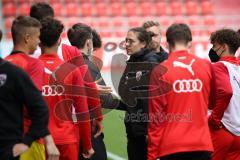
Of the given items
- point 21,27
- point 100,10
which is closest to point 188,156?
point 21,27

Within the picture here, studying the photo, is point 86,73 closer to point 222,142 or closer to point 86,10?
point 222,142

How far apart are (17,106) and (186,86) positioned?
1471 mm

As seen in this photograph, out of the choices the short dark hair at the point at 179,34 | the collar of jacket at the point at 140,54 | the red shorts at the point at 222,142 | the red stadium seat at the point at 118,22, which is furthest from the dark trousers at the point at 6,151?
the red stadium seat at the point at 118,22

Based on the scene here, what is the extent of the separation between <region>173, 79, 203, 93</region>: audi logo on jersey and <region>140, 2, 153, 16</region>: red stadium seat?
1828 cm

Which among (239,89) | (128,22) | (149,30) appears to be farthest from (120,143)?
(128,22)

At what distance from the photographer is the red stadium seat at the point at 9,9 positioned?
21656mm

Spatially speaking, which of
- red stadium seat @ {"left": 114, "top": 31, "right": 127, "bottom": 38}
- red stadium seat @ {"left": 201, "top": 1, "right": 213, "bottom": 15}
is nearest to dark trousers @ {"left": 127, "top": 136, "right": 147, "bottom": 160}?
red stadium seat @ {"left": 114, "top": 31, "right": 127, "bottom": 38}

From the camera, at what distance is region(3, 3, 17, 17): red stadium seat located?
21656 mm

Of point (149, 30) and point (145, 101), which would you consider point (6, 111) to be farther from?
point (149, 30)

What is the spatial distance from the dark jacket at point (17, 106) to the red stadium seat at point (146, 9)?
19017mm

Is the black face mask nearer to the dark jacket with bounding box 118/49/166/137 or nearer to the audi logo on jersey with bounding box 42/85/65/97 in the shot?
the dark jacket with bounding box 118/49/166/137

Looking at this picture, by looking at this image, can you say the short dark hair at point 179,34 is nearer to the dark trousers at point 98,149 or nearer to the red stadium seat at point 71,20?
the dark trousers at point 98,149

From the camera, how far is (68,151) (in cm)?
577

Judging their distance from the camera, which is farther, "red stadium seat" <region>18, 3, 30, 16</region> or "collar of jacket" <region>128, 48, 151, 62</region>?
"red stadium seat" <region>18, 3, 30, 16</region>
